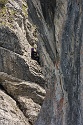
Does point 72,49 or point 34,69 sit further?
point 34,69

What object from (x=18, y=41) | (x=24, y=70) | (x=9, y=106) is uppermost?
(x=18, y=41)

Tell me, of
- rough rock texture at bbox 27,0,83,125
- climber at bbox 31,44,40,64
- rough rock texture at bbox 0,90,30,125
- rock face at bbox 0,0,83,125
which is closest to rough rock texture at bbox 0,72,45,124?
rock face at bbox 0,0,83,125

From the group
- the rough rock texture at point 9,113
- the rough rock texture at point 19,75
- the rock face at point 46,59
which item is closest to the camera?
the rock face at point 46,59

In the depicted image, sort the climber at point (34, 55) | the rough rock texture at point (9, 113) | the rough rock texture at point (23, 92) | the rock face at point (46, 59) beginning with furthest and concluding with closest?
the climber at point (34, 55) < the rough rock texture at point (23, 92) < the rough rock texture at point (9, 113) < the rock face at point (46, 59)

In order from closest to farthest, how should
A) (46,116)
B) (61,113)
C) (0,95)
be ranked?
(61,113)
(46,116)
(0,95)

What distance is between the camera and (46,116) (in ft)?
58.9

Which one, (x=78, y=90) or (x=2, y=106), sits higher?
(x=78, y=90)

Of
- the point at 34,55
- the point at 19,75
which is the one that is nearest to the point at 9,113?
the point at 19,75

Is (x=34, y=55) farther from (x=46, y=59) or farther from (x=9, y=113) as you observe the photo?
(x=9, y=113)

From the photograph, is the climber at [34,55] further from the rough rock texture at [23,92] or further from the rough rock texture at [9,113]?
the rough rock texture at [9,113]

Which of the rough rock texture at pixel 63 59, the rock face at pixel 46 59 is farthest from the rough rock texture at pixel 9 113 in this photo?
the rough rock texture at pixel 63 59

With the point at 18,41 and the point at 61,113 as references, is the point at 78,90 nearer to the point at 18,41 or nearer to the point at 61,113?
the point at 61,113

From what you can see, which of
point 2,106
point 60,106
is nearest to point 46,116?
point 60,106

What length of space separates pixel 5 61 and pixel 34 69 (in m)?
1.65
